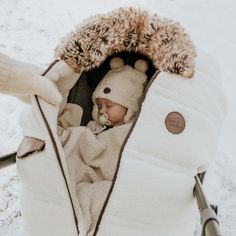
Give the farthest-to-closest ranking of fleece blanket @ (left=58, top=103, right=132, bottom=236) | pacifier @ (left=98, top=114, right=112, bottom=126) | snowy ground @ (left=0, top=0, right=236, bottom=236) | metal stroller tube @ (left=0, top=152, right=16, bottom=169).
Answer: snowy ground @ (left=0, top=0, right=236, bottom=236)
pacifier @ (left=98, top=114, right=112, bottom=126)
fleece blanket @ (left=58, top=103, right=132, bottom=236)
metal stroller tube @ (left=0, top=152, right=16, bottom=169)

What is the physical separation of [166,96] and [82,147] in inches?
14.4

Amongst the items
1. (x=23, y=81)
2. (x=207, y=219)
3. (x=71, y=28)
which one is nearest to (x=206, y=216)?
(x=207, y=219)

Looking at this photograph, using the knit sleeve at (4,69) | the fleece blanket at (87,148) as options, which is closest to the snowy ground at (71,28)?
the fleece blanket at (87,148)

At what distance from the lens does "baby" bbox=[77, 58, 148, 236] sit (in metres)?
1.43

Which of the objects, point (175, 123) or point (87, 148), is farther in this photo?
point (87, 148)

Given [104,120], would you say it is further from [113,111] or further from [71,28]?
[71,28]

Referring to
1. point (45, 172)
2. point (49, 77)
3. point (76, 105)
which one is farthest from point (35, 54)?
point (45, 172)

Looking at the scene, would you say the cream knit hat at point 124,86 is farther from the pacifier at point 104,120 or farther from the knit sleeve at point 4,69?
the knit sleeve at point 4,69

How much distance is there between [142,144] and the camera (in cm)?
117

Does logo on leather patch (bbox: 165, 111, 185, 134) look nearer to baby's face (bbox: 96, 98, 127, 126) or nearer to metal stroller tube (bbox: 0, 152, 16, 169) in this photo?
baby's face (bbox: 96, 98, 127, 126)

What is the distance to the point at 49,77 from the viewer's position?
126 cm

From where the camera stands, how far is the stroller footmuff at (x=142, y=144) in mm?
1119

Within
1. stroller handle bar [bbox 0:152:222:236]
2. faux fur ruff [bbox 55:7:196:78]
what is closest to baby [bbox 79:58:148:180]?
faux fur ruff [bbox 55:7:196:78]

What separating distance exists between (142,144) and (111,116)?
362 mm
